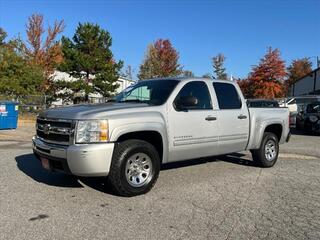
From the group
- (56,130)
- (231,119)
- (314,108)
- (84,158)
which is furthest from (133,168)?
(314,108)

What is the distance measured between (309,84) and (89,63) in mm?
36763

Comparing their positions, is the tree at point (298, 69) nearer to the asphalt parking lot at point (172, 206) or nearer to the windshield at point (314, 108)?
the windshield at point (314, 108)

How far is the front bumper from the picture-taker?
231 inches

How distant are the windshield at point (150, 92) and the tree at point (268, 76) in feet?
146

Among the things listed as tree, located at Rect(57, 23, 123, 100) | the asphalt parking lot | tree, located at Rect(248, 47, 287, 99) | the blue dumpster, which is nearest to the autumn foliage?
tree, located at Rect(248, 47, 287, 99)

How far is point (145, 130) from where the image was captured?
21.2 feet

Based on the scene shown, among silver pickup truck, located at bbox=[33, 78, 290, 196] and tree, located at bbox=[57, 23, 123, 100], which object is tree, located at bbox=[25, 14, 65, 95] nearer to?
tree, located at bbox=[57, 23, 123, 100]

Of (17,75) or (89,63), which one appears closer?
(17,75)

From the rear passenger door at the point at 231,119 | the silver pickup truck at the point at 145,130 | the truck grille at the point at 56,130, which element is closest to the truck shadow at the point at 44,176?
the silver pickup truck at the point at 145,130

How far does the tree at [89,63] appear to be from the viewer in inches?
1357

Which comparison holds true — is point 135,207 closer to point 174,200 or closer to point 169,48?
point 174,200

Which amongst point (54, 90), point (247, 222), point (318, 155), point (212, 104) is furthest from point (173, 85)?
point (54, 90)

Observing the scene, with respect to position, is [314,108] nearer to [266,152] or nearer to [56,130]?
[266,152]

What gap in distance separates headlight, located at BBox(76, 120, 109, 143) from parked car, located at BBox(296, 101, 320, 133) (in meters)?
14.9
